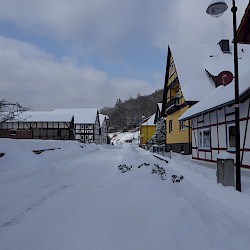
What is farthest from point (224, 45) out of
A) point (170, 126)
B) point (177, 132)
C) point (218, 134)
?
point (218, 134)

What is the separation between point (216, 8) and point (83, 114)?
55.1 metres

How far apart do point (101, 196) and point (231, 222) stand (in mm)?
3434

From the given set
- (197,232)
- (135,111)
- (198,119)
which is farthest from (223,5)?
(135,111)

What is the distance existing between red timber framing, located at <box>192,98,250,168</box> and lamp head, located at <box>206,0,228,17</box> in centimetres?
412

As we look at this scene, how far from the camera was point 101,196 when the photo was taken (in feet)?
23.1

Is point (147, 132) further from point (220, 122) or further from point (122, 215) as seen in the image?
point (122, 215)

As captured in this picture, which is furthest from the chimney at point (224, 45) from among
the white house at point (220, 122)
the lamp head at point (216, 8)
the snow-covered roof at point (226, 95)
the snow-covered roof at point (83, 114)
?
the snow-covered roof at point (83, 114)

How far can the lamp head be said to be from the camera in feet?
24.0

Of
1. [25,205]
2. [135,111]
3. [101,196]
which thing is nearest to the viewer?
[25,205]

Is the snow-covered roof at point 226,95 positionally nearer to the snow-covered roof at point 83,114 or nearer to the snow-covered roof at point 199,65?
the snow-covered roof at point 199,65

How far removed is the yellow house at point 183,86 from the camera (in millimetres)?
21737

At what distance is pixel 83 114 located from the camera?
61.2m

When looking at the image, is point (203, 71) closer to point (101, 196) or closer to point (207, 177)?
point (207, 177)

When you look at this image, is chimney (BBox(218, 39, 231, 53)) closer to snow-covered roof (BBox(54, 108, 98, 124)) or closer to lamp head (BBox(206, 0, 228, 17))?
lamp head (BBox(206, 0, 228, 17))
